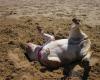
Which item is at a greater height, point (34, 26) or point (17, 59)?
point (34, 26)

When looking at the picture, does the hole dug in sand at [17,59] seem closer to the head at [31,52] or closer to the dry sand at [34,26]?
the dry sand at [34,26]

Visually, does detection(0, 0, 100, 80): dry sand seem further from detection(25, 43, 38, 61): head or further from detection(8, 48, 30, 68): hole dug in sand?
detection(25, 43, 38, 61): head

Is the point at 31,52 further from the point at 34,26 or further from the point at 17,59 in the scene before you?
the point at 34,26

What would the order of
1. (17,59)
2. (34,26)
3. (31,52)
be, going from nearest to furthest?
(17,59)
(31,52)
(34,26)

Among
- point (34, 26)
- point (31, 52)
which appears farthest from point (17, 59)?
point (34, 26)

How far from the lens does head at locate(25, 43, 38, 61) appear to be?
7.45 m

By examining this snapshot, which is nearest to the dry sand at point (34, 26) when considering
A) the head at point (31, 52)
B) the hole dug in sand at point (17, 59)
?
the hole dug in sand at point (17, 59)

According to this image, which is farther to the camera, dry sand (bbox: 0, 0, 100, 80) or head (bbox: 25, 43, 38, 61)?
head (bbox: 25, 43, 38, 61)

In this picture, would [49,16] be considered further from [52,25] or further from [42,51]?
[42,51]

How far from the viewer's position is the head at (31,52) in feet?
Answer: 24.5

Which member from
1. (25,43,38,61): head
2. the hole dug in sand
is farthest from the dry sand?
(25,43,38,61): head

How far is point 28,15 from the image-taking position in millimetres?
10906

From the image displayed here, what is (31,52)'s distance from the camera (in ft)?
24.8

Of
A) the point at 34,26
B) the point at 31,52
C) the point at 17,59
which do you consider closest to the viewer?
the point at 17,59
